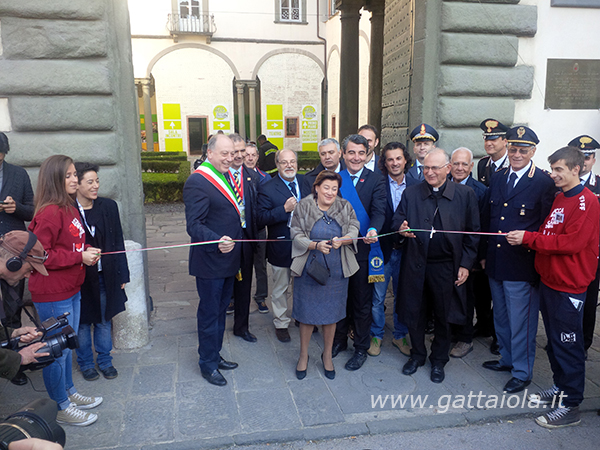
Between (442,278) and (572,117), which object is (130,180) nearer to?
(442,278)

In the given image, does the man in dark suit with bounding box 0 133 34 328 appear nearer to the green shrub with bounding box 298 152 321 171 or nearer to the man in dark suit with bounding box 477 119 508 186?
the man in dark suit with bounding box 477 119 508 186

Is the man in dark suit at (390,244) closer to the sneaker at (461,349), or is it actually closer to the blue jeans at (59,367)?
the sneaker at (461,349)

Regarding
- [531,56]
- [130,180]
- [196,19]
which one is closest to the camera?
[130,180]

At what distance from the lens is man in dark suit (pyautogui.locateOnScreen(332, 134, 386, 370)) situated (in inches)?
171

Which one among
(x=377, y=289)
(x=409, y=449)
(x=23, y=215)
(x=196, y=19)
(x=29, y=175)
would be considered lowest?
(x=409, y=449)

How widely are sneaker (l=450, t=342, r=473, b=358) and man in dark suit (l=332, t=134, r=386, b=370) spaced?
0.86m

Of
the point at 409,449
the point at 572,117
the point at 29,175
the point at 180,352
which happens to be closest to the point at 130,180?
the point at 29,175

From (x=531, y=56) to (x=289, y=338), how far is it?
444cm

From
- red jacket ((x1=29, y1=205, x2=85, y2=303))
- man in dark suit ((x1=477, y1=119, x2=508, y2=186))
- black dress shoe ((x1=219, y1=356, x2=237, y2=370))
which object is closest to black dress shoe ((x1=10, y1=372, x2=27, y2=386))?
red jacket ((x1=29, y1=205, x2=85, y2=303))

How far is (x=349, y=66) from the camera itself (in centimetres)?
1168

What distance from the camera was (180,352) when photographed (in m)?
4.66

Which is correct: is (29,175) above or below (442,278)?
above

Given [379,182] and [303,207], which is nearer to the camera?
[303,207]

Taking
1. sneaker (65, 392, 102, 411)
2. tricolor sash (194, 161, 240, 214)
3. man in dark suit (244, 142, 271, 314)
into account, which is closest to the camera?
sneaker (65, 392, 102, 411)
